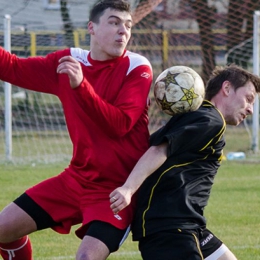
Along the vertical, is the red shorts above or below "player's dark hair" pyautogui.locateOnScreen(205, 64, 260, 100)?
below

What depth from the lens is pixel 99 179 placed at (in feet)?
Answer: 15.2

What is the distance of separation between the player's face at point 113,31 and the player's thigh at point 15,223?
1.10 meters

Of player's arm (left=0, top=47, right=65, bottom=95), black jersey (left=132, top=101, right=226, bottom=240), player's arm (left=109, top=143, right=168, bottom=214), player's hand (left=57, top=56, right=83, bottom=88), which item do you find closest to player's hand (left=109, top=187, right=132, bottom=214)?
player's arm (left=109, top=143, right=168, bottom=214)

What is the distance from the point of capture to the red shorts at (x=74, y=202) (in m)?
4.52

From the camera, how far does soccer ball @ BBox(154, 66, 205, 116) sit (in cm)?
440

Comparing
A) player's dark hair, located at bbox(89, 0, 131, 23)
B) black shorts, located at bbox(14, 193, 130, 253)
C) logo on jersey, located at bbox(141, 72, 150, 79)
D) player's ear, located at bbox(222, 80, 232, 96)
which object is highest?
player's dark hair, located at bbox(89, 0, 131, 23)

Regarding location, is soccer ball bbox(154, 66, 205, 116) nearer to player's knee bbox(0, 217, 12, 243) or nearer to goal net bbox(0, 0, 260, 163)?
player's knee bbox(0, 217, 12, 243)

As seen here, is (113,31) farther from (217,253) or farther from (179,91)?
(217,253)

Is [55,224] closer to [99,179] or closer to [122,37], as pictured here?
[99,179]

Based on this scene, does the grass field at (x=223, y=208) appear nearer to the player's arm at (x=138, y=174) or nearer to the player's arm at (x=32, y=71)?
the player's arm at (x=32, y=71)

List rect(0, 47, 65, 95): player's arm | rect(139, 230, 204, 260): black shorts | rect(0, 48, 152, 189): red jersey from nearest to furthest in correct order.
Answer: rect(139, 230, 204, 260): black shorts, rect(0, 48, 152, 189): red jersey, rect(0, 47, 65, 95): player's arm

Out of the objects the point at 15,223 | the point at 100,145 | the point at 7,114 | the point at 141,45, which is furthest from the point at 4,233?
the point at 141,45

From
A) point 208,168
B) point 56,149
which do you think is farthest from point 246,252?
point 56,149

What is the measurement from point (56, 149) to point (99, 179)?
855 cm
